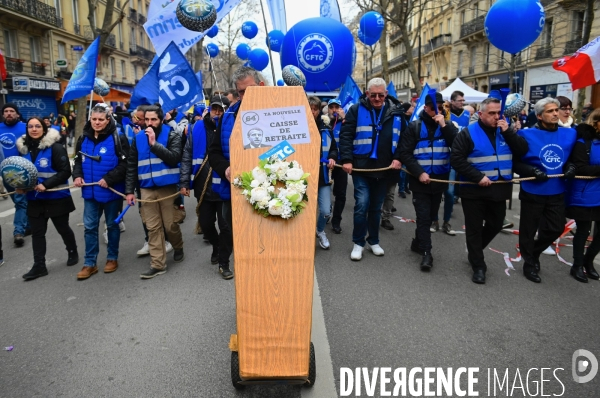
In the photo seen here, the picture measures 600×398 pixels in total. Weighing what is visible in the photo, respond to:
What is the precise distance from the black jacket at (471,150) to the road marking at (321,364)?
211cm

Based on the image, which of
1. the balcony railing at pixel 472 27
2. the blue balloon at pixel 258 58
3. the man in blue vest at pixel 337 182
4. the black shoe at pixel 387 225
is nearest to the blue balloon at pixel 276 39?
the blue balloon at pixel 258 58

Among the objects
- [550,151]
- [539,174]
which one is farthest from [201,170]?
[550,151]

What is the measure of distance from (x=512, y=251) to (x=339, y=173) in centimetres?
267

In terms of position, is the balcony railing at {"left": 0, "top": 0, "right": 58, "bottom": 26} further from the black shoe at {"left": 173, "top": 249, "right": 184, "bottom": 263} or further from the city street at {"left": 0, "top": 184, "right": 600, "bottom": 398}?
the black shoe at {"left": 173, "top": 249, "right": 184, "bottom": 263}

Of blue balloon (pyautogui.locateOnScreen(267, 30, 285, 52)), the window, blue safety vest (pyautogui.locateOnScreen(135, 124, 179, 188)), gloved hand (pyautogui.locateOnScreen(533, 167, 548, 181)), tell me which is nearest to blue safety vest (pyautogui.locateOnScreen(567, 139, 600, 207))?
gloved hand (pyautogui.locateOnScreen(533, 167, 548, 181))

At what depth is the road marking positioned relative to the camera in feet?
9.24

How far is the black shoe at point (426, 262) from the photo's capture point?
16.3 ft

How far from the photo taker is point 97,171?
194 inches

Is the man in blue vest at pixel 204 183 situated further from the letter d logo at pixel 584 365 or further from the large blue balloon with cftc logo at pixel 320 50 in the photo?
the large blue balloon with cftc logo at pixel 320 50

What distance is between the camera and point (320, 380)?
2945 mm

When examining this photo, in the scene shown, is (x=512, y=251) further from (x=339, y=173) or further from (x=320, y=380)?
(x=320, y=380)

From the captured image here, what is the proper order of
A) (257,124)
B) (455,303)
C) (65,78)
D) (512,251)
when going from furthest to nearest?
(65,78) → (512,251) → (455,303) → (257,124)

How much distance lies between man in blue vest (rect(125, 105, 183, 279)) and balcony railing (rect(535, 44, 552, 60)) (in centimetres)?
2620

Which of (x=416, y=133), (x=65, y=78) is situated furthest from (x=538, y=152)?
(x=65, y=78)
